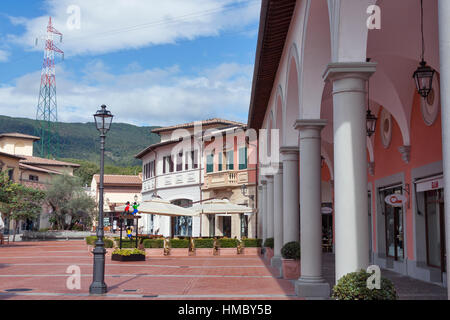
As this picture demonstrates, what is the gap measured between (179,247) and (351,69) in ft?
66.2

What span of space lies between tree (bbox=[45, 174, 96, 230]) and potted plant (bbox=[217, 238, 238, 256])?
26.0 metres

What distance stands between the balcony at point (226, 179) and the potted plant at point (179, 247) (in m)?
7.00

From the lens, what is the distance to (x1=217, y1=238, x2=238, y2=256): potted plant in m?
26.2

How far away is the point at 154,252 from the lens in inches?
989

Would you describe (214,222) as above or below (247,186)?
below

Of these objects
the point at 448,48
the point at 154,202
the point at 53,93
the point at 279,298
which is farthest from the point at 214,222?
the point at 53,93

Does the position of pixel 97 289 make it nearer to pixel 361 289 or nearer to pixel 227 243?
→ pixel 361 289

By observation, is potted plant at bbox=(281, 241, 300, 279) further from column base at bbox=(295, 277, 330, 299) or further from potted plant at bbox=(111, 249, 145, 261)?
potted plant at bbox=(111, 249, 145, 261)

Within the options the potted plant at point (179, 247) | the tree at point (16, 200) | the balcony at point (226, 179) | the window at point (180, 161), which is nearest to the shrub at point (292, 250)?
the potted plant at point (179, 247)

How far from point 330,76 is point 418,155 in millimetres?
8621

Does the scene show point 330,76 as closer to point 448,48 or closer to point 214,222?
point 448,48

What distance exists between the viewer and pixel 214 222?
35344 millimetres

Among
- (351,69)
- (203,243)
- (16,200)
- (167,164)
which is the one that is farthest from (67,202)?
(351,69)

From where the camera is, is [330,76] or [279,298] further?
[279,298]
